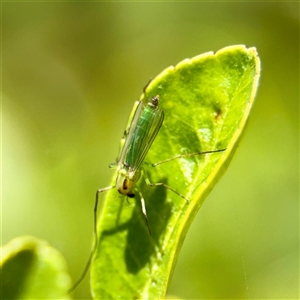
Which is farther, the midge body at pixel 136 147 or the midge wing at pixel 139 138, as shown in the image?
the midge wing at pixel 139 138

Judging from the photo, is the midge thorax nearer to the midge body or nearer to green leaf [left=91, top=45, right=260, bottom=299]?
the midge body

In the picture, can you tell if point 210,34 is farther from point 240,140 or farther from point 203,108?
point 240,140

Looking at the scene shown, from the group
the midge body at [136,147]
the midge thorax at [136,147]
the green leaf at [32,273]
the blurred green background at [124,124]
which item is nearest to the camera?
the green leaf at [32,273]

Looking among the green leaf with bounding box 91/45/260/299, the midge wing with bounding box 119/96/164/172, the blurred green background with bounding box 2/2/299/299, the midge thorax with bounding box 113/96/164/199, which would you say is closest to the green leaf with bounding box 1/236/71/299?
the green leaf with bounding box 91/45/260/299

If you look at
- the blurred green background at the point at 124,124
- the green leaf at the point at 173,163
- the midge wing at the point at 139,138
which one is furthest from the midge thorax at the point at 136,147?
the blurred green background at the point at 124,124

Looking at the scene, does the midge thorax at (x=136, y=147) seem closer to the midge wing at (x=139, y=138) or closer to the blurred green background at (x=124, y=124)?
the midge wing at (x=139, y=138)
